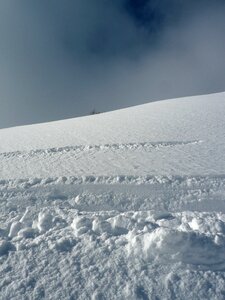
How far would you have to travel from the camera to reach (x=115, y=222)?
8.09ft

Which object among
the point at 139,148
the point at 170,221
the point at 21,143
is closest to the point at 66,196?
the point at 170,221

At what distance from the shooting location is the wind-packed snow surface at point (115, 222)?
191 cm

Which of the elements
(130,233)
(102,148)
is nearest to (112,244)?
(130,233)

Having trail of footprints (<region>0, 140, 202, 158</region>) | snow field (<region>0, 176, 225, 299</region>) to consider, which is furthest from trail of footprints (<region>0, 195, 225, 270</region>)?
trail of footprints (<region>0, 140, 202, 158</region>)

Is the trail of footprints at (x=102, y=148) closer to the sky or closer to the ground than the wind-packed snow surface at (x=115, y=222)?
closer to the sky

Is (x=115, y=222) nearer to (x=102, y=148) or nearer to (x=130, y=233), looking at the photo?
(x=130, y=233)

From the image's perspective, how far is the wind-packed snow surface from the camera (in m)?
1.91

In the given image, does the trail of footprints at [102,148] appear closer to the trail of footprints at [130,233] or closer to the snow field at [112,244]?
the snow field at [112,244]

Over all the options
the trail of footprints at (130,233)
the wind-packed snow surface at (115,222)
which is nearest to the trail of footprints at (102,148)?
the wind-packed snow surface at (115,222)

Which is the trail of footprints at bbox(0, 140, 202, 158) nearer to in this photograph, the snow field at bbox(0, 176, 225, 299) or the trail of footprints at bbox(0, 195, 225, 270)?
the snow field at bbox(0, 176, 225, 299)

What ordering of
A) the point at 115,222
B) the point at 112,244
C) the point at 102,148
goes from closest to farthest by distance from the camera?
1. the point at 112,244
2. the point at 115,222
3. the point at 102,148

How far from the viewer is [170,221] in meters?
2.46

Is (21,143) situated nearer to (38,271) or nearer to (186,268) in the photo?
(38,271)

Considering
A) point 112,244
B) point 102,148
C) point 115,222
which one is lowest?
point 112,244
